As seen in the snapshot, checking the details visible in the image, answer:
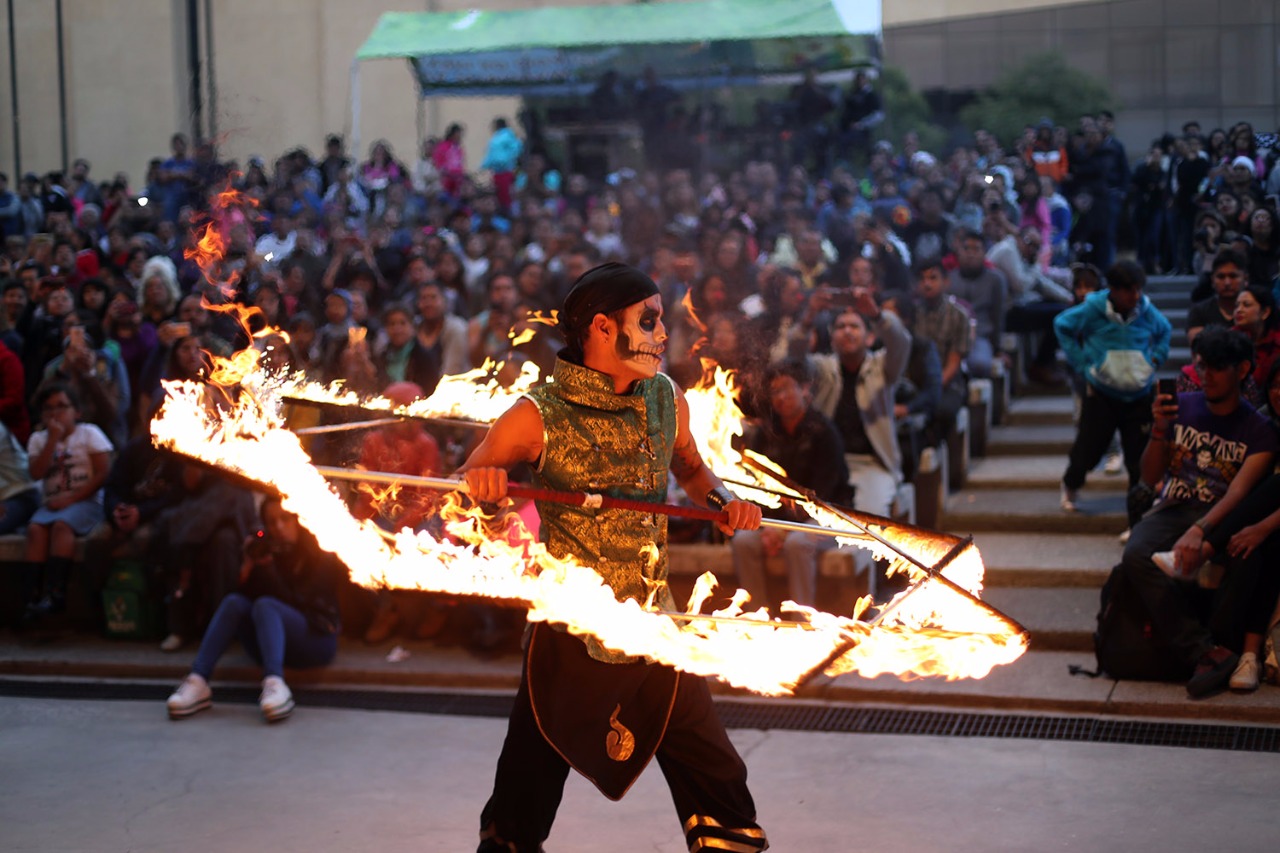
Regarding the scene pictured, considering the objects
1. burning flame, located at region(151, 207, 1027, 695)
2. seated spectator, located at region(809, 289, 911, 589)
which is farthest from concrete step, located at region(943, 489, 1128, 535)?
burning flame, located at region(151, 207, 1027, 695)

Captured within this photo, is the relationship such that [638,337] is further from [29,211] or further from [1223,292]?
[29,211]

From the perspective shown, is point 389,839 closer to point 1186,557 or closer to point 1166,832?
point 1166,832

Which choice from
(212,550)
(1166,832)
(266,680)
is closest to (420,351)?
(212,550)

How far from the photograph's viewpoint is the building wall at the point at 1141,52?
11.0 meters

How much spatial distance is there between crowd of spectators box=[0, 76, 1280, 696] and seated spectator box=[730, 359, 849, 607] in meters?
0.02

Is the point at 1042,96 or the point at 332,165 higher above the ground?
the point at 1042,96

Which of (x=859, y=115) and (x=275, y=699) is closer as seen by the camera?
(x=275, y=699)

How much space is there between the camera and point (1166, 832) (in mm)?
4789

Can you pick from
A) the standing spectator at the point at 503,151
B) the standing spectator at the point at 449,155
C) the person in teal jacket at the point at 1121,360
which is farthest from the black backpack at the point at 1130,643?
the standing spectator at the point at 503,151

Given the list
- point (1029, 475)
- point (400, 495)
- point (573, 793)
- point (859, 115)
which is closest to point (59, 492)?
point (573, 793)

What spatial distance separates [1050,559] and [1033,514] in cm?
65

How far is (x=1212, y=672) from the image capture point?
612cm

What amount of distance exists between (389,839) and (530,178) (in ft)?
34.0

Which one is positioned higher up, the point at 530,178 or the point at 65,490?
the point at 530,178
